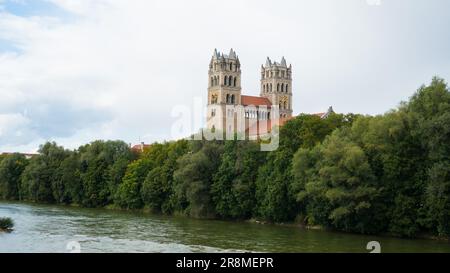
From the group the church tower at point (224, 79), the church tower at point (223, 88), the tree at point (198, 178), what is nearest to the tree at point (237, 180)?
the tree at point (198, 178)

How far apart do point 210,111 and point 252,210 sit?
75.0 m

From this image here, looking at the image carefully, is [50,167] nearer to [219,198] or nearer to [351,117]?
[219,198]

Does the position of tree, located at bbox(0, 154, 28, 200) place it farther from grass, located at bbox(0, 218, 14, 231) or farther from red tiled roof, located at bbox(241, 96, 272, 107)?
grass, located at bbox(0, 218, 14, 231)

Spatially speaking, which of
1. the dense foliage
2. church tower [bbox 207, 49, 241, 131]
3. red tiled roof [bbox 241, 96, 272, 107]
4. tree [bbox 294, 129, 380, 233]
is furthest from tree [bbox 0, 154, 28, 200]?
tree [bbox 294, 129, 380, 233]

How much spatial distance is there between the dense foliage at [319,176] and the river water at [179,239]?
2.49 meters

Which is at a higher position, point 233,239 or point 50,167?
point 50,167

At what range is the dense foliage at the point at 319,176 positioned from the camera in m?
44.7

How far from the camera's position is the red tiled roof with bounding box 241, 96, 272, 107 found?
137 metres

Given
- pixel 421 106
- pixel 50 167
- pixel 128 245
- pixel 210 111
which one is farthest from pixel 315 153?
pixel 210 111

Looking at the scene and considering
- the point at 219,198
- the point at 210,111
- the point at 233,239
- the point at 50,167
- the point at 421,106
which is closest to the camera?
the point at 233,239

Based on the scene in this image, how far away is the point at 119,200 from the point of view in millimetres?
81000

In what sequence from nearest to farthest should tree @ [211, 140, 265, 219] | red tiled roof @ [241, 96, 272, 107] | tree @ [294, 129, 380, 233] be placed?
1. tree @ [294, 129, 380, 233]
2. tree @ [211, 140, 265, 219]
3. red tiled roof @ [241, 96, 272, 107]

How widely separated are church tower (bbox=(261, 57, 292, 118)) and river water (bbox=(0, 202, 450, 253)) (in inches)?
3653

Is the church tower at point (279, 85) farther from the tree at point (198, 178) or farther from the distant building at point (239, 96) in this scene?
the tree at point (198, 178)
